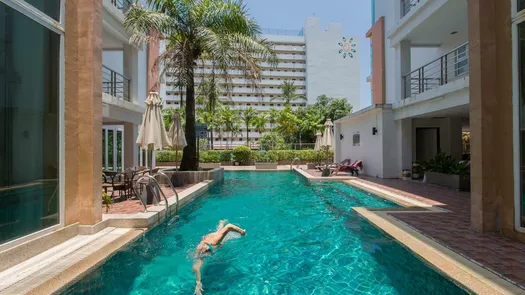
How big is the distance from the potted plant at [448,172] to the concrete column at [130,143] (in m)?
13.5

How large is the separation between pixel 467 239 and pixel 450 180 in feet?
22.8

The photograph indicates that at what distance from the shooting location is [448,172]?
38.9ft

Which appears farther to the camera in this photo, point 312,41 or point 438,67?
point 312,41

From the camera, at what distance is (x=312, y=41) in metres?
80.8

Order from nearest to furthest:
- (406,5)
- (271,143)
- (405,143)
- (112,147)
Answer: (406,5)
(405,143)
(112,147)
(271,143)

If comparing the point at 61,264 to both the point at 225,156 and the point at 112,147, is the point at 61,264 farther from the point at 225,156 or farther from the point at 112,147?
the point at 225,156

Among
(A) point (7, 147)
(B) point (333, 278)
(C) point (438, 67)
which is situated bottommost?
(B) point (333, 278)

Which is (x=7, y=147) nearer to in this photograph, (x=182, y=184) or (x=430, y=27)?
(x=182, y=184)

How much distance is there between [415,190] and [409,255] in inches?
267

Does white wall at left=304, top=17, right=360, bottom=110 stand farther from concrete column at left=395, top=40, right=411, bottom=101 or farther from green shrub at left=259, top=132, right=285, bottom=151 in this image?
concrete column at left=395, top=40, right=411, bottom=101

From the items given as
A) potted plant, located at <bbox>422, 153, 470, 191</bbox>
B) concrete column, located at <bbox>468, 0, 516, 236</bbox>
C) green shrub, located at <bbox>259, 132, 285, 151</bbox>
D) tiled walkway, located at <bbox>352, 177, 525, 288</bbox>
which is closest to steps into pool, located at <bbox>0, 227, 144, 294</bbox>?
tiled walkway, located at <bbox>352, 177, 525, 288</bbox>

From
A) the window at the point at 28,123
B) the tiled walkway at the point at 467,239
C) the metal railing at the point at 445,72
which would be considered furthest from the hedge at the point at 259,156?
the window at the point at 28,123

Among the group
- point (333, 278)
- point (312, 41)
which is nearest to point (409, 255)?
point (333, 278)

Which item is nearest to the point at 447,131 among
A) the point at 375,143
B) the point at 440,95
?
the point at 375,143
